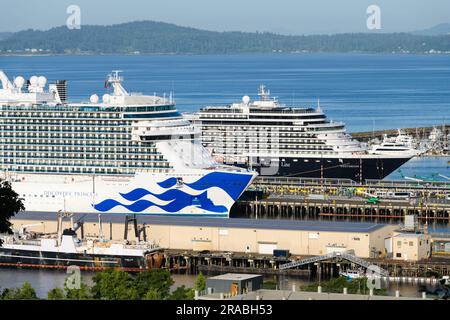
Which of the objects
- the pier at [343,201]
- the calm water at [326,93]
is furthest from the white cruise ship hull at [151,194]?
the calm water at [326,93]

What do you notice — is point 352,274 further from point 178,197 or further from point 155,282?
point 178,197

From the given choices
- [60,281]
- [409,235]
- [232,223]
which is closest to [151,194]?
[232,223]

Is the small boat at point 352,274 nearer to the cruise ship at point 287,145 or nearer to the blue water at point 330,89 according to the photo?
the cruise ship at point 287,145

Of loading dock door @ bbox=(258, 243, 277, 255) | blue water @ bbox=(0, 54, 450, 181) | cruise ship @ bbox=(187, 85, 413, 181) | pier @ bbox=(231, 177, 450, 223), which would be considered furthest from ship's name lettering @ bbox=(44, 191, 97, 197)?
blue water @ bbox=(0, 54, 450, 181)

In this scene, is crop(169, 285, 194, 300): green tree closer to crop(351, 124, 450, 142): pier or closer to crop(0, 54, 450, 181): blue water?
crop(0, 54, 450, 181): blue water

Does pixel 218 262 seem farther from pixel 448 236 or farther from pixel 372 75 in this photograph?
pixel 372 75

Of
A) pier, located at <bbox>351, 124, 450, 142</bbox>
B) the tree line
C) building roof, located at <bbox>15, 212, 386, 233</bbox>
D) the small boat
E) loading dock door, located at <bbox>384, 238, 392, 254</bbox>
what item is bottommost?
the small boat

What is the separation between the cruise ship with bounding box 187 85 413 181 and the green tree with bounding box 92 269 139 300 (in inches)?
1107

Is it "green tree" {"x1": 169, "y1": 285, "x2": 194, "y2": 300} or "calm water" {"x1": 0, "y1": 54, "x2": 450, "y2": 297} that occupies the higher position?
"calm water" {"x1": 0, "y1": 54, "x2": 450, "y2": 297}

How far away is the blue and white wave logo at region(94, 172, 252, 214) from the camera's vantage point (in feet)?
152

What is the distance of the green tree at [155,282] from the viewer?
29828 millimetres

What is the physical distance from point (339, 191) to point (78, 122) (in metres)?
11.8

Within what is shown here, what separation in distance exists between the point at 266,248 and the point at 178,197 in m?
6.94
